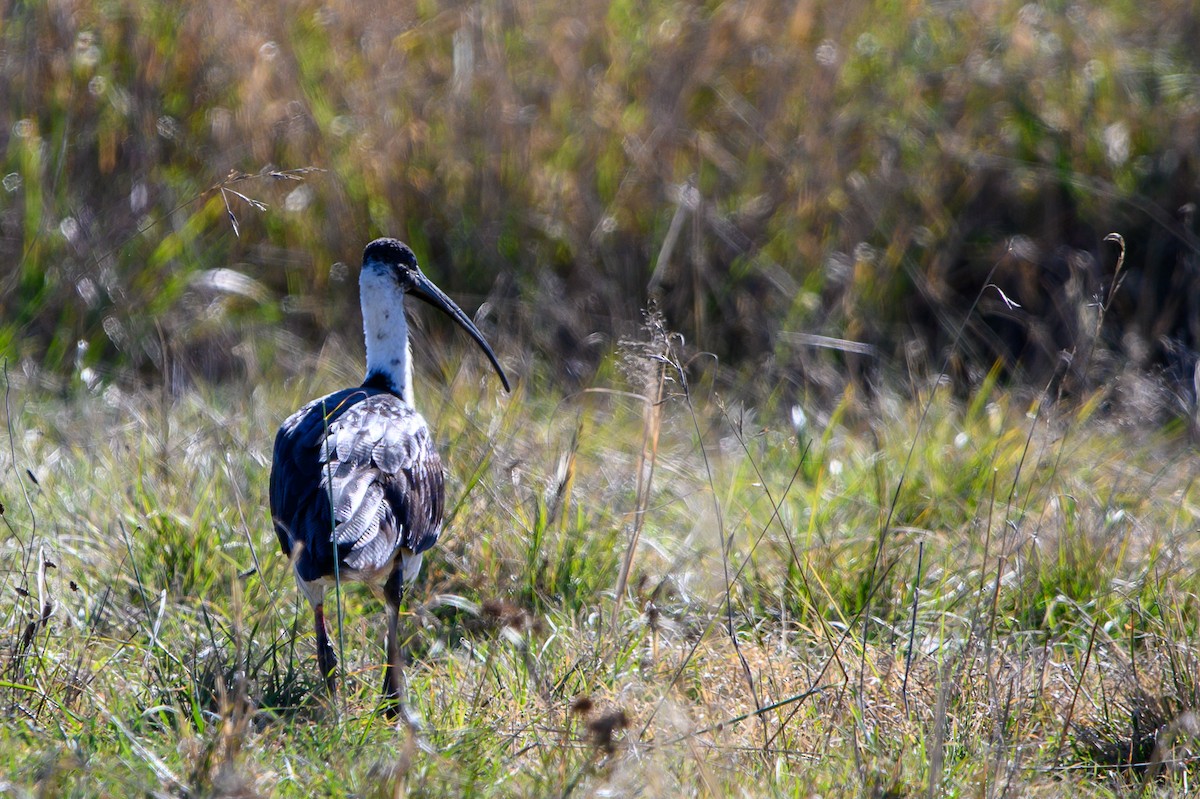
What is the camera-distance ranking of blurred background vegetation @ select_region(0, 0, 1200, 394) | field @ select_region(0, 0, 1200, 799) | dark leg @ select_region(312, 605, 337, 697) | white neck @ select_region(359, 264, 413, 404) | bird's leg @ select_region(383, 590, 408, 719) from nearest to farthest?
field @ select_region(0, 0, 1200, 799) → bird's leg @ select_region(383, 590, 408, 719) → dark leg @ select_region(312, 605, 337, 697) → white neck @ select_region(359, 264, 413, 404) → blurred background vegetation @ select_region(0, 0, 1200, 394)

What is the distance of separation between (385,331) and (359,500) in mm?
1093

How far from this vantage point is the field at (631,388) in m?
3.29

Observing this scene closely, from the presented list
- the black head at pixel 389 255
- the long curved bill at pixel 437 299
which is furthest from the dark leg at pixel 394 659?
the black head at pixel 389 255

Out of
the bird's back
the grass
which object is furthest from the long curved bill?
the bird's back

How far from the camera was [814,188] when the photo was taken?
7000 mm

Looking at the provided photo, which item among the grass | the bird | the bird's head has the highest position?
the bird's head

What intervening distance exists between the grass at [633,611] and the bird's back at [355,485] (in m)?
0.17

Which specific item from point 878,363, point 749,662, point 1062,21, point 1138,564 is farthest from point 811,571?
point 1062,21

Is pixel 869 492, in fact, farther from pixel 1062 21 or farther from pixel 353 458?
pixel 1062 21

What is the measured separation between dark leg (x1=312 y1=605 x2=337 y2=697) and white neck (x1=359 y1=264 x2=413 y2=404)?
3.51 feet

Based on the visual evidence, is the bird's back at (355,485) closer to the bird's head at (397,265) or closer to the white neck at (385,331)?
the white neck at (385,331)

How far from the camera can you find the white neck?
15.3 ft

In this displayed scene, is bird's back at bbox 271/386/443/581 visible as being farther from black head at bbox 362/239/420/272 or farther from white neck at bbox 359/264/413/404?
black head at bbox 362/239/420/272

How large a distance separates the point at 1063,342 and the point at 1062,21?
206 cm
